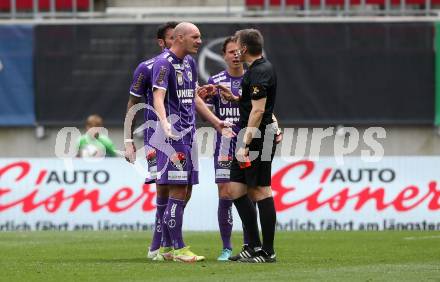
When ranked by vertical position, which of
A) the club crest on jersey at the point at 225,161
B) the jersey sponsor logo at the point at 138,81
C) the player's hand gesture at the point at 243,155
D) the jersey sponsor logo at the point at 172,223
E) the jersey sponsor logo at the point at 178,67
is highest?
the jersey sponsor logo at the point at 178,67

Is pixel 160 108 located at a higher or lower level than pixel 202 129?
higher

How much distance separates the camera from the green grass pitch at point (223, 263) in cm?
1009

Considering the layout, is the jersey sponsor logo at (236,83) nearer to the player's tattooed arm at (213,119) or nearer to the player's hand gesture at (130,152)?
the player's tattooed arm at (213,119)

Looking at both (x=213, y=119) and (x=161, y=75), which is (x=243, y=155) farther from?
(x=161, y=75)

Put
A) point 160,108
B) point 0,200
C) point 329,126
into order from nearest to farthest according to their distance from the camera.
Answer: point 160,108 → point 0,200 → point 329,126

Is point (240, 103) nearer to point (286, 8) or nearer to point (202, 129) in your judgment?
point (202, 129)

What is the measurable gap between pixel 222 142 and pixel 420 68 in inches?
484

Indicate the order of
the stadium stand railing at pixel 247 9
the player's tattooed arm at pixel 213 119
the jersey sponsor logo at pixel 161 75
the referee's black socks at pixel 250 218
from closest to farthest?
the jersey sponsor logo at pixel 161 75
the referee's black socks at pixel 250 218
the player's tattooed arm at pixel 213 119
the stadium stand railing at pixel 247 9

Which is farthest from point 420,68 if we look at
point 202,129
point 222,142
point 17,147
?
point 222,142

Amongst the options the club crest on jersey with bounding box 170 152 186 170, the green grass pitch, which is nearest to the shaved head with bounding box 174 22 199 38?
the club crest on jersey with bounding box 170 152 186 170

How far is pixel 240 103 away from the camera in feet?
38.3

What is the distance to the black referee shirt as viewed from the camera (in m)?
Answer: 11.2

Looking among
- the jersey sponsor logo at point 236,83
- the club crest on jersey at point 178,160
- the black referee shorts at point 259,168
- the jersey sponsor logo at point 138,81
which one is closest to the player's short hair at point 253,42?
the black referee shorts at point 259,168

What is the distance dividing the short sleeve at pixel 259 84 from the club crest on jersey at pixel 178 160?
0.92 metres
